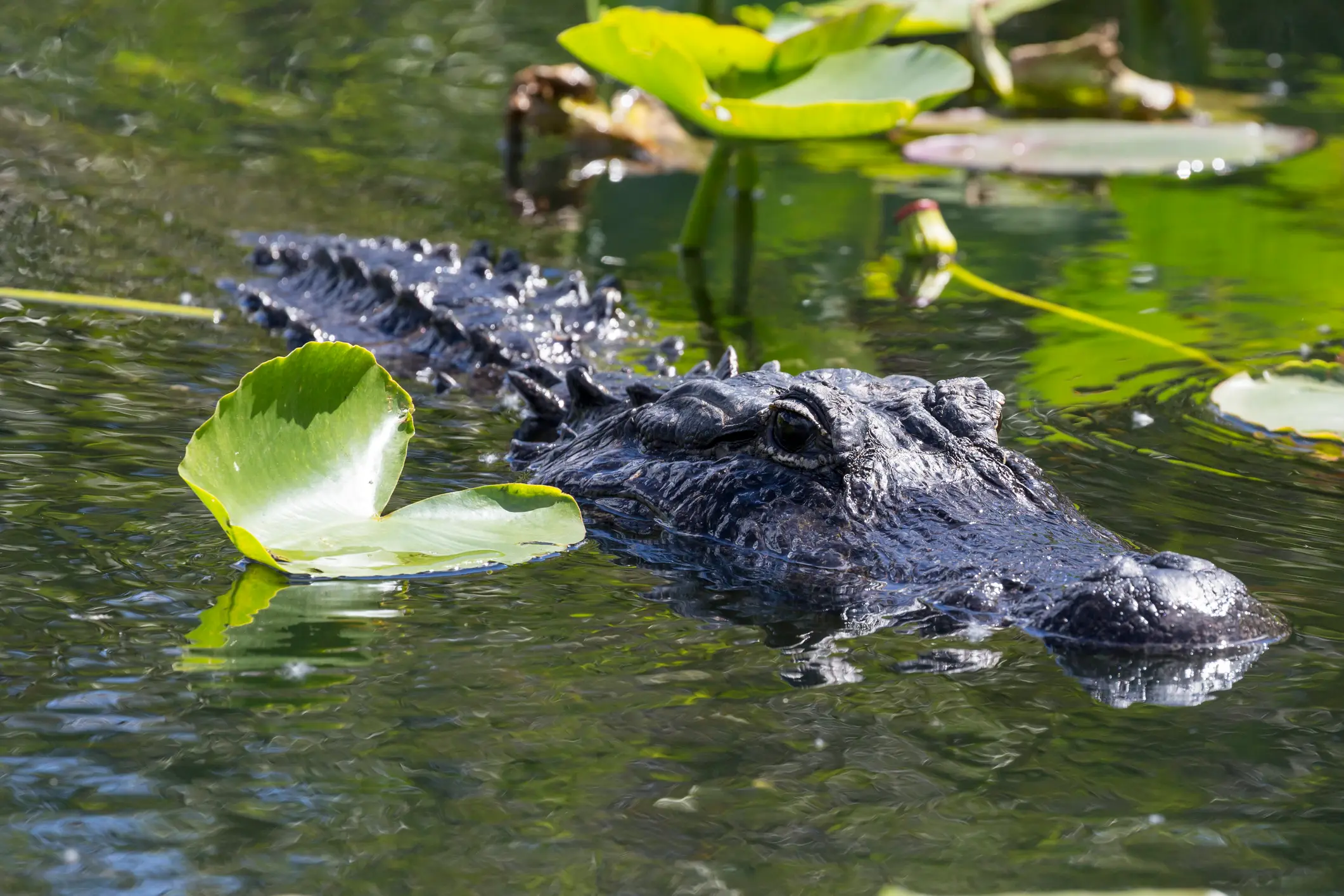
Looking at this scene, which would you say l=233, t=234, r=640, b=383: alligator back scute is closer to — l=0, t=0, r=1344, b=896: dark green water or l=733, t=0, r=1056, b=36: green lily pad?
l=0, t=0, r=1344, b=896: dark green water

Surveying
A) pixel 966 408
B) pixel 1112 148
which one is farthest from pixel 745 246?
pixel 966 408

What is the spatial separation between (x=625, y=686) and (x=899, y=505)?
871mm

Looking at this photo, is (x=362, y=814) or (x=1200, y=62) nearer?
(x=362, y=814)

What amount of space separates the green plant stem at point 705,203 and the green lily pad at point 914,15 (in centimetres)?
85

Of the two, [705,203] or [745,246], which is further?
[745,246]

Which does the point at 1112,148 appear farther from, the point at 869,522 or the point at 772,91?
the point at 869,522

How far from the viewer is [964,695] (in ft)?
9.30

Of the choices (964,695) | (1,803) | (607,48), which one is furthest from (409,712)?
(607,48)

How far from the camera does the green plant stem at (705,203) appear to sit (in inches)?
268

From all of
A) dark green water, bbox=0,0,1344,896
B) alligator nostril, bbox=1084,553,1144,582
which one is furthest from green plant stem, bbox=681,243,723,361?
alligator nostril, bbox=1084,553,1144,582

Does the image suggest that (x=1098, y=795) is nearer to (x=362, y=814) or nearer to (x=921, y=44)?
(x=362, y=814)

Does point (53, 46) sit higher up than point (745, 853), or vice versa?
point (53, 46)

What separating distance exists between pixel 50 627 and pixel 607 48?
339cm

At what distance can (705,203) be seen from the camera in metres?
7.16
